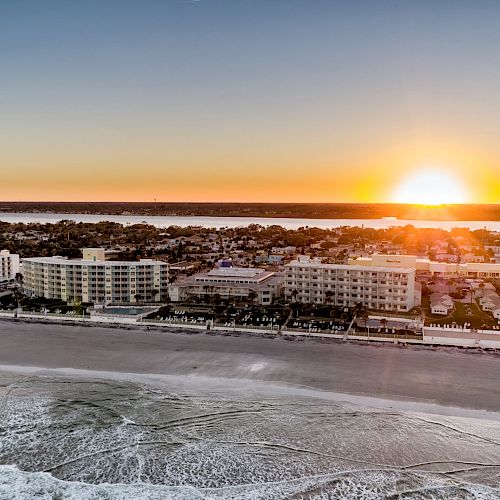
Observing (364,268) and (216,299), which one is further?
(216,299)

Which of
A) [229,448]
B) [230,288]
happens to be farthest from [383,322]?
[229,448]

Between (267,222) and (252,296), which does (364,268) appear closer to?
(252,296)

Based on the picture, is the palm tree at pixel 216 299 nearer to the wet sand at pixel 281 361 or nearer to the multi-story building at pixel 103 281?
the multi-story building at pixel 103 281

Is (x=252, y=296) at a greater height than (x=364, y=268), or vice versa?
(x=364, y=268)

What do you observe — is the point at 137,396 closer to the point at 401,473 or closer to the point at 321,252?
the point at 401,473

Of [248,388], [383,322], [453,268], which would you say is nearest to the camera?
[248,388]

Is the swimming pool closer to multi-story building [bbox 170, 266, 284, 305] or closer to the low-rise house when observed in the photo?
multi-story building [bbox 170, 266, 284, 305]

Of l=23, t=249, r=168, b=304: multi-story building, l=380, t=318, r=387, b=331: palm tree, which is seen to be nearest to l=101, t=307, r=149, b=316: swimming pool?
l=23, t=249, r=168, b=304: multi-story building
